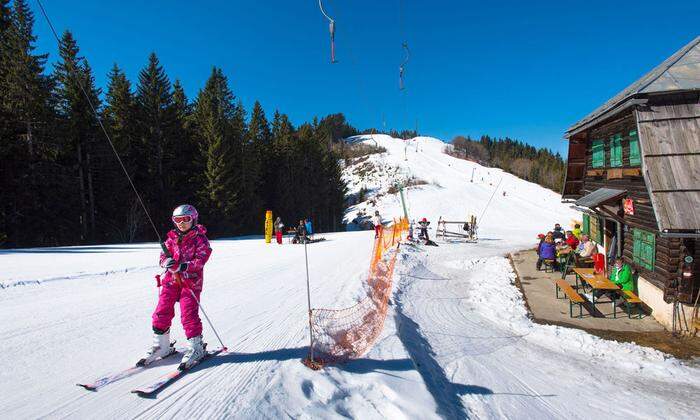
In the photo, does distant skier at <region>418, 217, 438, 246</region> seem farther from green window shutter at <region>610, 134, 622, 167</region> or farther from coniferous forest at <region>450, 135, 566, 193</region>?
coniferous forest at <region>450, 135, 566, 193</region>

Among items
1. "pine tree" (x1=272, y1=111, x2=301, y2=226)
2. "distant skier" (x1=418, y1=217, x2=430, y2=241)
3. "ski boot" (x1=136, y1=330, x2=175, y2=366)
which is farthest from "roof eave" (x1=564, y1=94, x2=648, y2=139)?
"pine tree" (x1=272, y1=111, x2=301, y2=226)

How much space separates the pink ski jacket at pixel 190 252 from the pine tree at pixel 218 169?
30669 millimetres

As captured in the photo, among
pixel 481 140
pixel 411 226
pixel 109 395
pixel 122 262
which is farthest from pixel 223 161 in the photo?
pixel 481 140

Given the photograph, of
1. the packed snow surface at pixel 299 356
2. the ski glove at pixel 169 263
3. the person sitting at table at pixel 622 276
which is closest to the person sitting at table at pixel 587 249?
the person sitting at table at pixel 622 276

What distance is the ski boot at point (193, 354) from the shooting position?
4250mm

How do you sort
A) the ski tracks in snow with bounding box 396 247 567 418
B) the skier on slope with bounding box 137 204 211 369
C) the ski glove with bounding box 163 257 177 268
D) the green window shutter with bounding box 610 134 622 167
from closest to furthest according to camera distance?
the ski glove with bounding box 163 257 177 268 < the skier on slope with bounding box 137 204 211 369 < the ski tracks in snow with bounding box 396 247 567 418 < the green window shutter with bounding box 610 134 622 167

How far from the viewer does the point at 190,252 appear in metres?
4.38

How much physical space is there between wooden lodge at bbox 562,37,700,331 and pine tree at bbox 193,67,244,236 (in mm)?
30060

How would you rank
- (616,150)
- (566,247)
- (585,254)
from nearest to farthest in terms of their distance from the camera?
(616,150), (585,254), (566,247)

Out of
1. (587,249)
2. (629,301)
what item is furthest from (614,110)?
(587,249)

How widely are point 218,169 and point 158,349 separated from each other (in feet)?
102

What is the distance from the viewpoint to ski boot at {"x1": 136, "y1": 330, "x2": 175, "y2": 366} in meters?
4.37

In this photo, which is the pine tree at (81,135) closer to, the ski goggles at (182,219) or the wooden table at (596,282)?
the ski goggles at (182,219)

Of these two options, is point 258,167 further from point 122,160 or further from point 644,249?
point 644,249
